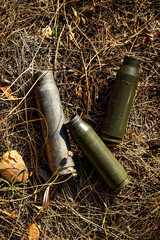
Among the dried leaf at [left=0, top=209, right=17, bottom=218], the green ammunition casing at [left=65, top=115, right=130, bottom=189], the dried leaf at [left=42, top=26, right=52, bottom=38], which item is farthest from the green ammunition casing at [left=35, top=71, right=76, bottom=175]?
the dried leaf at [left=0, top=209, right=17, bottom=218]

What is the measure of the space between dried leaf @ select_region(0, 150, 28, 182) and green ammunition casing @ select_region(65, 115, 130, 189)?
0.83 m

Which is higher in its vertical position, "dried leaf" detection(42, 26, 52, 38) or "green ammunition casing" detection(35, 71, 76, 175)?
"dried leaf" detection(42, 26, 52, 38)

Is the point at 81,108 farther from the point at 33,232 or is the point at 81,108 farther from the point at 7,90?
the point at 33,232

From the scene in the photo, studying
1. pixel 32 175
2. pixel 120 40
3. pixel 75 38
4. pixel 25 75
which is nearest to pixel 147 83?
pixel 120 40

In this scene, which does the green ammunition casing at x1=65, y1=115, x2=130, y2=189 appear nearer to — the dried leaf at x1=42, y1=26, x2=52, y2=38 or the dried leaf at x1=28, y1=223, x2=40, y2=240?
the dried leaf at x1=28, y1=223, x2=40, y2=240

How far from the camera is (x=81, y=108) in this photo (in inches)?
143

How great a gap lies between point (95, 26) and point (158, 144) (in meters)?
1.86

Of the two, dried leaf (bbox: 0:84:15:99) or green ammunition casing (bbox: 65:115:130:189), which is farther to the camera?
dried leaf (bbox: 0:84:15:99)

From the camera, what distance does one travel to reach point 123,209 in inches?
141

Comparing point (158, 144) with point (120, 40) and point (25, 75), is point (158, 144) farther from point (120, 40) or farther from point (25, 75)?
point (25, 75)

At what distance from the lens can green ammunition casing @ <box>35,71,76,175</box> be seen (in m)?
3.28

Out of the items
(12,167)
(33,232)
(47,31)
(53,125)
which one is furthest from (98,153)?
(47,31)

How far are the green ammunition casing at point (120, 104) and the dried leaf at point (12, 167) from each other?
114cm

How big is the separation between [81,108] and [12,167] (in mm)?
1196
